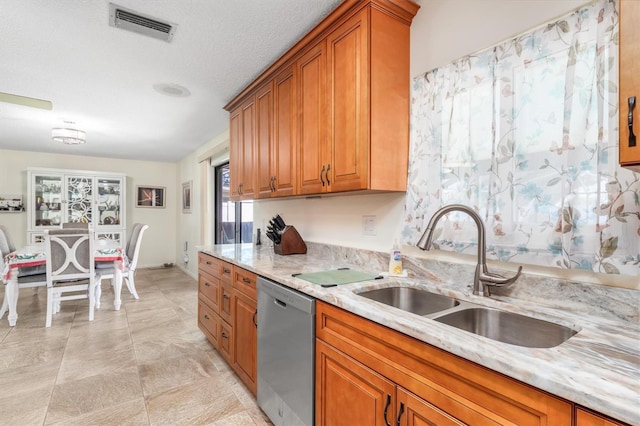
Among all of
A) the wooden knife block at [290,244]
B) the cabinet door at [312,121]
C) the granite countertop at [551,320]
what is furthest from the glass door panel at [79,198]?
the granite countertop at [551,320]

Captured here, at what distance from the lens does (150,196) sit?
6.57m

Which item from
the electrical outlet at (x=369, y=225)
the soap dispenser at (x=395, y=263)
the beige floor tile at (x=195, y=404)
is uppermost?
the electrical outlet at (x=369, y=225)

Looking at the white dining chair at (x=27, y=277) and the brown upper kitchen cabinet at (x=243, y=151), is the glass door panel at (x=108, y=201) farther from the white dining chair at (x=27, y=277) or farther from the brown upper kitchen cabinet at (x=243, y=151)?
the brown upper kitchen cabinet at (x=243, y=151)

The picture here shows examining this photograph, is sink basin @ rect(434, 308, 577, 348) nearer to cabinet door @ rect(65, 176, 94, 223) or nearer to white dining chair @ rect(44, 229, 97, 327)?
white dining chair @ rect(44, 229, 97, 327)

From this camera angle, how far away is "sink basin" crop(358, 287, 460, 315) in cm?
142

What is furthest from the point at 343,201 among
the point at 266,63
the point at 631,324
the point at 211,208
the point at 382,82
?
the point at 211,208

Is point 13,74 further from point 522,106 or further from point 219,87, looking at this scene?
point 522,106

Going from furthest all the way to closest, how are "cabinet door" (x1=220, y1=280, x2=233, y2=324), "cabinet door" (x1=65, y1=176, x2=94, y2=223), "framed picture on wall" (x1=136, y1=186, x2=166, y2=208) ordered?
"framed picture on wall" (x1=136, y1=186, x2=166, y2=208)
"cabinet door" (x1=65, y1=176, x2=94, y2=223)
"cabinet door" (x1=220, y1=280, x2=233, y2=324)

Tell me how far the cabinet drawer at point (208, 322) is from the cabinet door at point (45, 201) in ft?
14.3

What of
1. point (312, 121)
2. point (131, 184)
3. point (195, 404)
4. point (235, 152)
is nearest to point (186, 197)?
point (131, 184)

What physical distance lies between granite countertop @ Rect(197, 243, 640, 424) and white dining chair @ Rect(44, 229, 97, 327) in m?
2.84

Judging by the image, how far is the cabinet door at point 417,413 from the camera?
0.87 metres

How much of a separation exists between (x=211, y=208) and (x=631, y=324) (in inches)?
198

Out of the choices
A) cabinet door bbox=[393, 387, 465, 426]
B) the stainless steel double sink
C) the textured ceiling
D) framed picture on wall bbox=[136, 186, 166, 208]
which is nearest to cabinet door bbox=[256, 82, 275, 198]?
the textured ceiling
